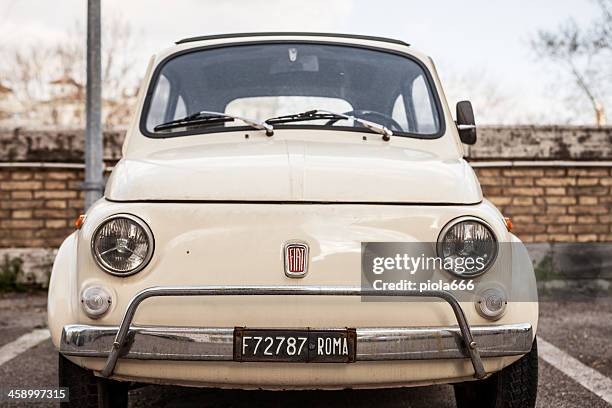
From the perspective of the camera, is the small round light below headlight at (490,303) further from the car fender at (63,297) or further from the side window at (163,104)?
the side window at (163,104)

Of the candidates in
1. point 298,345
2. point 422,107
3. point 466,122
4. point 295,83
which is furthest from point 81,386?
point 466,122

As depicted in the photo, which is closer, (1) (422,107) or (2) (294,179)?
(2) (294,179)

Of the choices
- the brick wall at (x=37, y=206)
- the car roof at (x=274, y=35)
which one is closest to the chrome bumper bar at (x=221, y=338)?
the car roof at (x=274, y=35)

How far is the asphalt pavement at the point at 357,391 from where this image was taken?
11.4 ft

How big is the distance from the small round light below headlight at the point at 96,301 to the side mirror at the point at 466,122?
7.03 ft

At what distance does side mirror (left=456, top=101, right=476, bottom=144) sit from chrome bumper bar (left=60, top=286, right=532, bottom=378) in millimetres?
1648

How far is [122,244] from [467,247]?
1188 mm

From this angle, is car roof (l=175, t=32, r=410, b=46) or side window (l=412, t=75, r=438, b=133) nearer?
side window (l=412, t=75, r=438, b=133)

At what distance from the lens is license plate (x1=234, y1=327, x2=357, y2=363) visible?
233 centimetres

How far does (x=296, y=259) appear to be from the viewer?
2402 millimetres

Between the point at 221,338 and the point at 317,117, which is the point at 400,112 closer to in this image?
the point at 317,117

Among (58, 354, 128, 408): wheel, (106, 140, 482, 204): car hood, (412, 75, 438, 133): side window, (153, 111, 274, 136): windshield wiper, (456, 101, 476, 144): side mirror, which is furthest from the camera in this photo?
(456, 101, 476, 144): side mirror

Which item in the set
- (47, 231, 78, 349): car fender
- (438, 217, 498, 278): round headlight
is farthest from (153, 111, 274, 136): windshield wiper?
(438, 217, 498, 278): round headlight

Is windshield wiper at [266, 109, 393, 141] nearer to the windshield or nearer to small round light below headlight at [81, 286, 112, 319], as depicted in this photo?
the windshield
